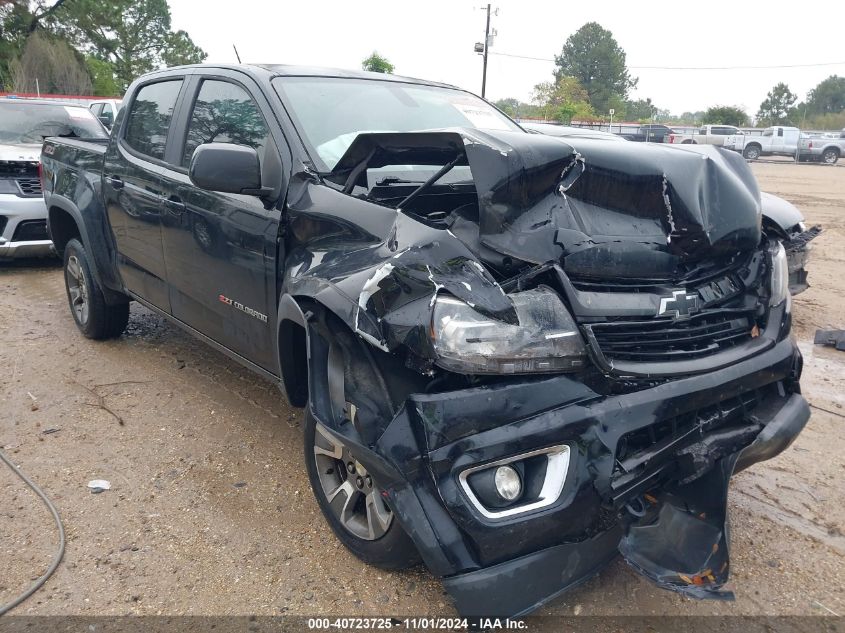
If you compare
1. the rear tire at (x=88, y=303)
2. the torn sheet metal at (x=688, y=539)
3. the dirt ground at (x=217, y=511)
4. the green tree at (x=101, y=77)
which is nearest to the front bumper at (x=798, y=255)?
the dirt ground at (x=217, y=511)

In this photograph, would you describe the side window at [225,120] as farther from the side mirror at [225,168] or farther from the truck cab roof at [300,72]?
the side mirror at [225,168]

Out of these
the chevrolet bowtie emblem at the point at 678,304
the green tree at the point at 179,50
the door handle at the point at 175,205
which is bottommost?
the chevrolet bowtie emblem at the point at 678,304

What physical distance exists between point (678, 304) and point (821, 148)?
3548cm

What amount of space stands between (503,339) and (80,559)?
1.88m

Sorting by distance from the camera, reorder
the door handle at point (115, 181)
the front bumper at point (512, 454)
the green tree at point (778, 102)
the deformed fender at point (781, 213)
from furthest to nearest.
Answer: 1. the green tree at point (778, 102)
2. the deformed fender at point (781, 213)
3. the door handle at point (115, 181)
4. the front bumper at point (512, 454)

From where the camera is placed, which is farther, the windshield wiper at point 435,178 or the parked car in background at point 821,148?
the parked car in background at point 821,148

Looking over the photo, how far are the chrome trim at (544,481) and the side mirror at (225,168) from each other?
158cm

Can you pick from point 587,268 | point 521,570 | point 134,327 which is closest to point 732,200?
point 587,268

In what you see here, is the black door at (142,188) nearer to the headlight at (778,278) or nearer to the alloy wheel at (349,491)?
the alloy wheel at (349,491)

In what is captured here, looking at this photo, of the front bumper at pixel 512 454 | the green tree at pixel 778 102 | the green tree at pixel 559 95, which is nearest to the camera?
the front bumper at pixel 512 454

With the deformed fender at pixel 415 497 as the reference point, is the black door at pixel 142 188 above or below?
above

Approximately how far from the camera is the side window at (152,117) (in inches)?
153

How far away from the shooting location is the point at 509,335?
1.94 m

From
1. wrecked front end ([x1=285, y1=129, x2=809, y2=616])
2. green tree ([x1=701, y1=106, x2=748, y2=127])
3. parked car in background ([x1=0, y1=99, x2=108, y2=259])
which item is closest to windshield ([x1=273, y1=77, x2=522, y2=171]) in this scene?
wrecked front end ([x1=285, y1=129, x2=809, y2=616])
